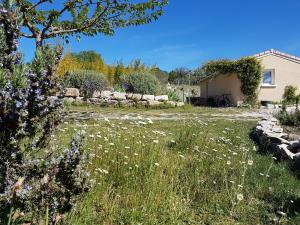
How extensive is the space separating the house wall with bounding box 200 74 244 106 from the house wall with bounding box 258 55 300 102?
1918mm

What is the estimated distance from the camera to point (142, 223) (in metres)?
3.81

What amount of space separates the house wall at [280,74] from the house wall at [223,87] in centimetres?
192

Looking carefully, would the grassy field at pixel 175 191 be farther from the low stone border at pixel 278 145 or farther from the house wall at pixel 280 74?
the house wall at pixel 280 74

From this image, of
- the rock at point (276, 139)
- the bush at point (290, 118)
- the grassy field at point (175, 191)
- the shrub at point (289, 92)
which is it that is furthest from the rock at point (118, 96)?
the shrub at point (289, 92)

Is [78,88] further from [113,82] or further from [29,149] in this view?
[29,149]

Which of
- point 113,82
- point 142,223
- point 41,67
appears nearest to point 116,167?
point 142,223

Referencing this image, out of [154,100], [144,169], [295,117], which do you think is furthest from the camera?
[154,100]

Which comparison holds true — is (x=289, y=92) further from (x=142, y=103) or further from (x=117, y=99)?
(x=117, y=99)

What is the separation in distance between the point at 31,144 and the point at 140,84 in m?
17.9

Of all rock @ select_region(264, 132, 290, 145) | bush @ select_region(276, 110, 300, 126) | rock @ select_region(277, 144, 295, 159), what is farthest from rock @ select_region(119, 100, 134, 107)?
rock @ select_region(277, 144, 295, 159)

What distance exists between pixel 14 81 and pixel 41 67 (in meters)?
0.24

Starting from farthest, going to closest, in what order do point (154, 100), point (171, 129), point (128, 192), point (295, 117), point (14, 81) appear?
point (154, 100)
point (295, 117)
point (171, 129)
point (128, 192)
point (14, 81)

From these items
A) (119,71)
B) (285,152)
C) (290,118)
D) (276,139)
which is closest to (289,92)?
(119,71)

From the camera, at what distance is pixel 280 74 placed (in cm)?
2738
